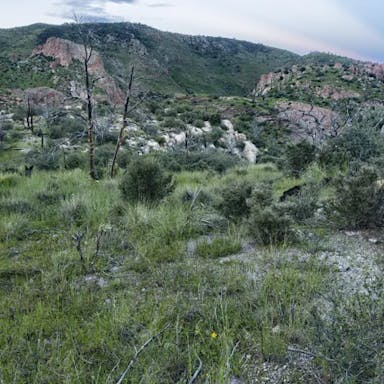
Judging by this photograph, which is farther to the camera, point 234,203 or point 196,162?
point 196,162

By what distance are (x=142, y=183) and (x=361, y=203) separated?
384 centimetres

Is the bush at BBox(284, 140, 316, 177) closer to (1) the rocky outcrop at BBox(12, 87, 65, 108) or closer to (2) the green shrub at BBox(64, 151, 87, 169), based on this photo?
(2) the green shrub at BBox(64, 151, 87, 169)

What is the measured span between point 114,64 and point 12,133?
64.6 ft

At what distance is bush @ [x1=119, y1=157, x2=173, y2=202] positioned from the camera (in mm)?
7203

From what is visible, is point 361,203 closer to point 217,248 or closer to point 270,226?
point 270,226

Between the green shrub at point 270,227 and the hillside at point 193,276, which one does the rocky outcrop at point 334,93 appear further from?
the green shrub at point 270,227

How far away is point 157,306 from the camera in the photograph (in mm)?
3383

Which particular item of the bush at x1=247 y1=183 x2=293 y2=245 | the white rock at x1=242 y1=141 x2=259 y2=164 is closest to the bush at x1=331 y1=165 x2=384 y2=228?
A: the bush at x1=247 y1=183 x2=293 y2=245

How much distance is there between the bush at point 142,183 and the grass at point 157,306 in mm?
1368

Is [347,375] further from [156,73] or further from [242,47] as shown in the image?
[242,47]

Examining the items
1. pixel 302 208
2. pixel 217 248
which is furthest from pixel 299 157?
pixel 217 248

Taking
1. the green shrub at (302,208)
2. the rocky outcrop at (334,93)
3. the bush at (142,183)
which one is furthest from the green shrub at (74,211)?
the rocky outcrop at (334,93)

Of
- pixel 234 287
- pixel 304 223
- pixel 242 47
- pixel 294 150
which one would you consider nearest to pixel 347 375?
pixel 234 287

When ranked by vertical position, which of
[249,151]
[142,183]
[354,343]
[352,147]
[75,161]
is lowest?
[249,151]
